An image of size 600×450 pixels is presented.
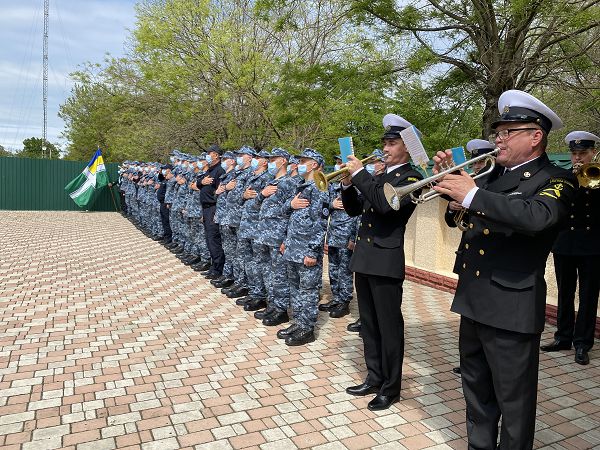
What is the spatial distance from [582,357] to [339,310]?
263 cm

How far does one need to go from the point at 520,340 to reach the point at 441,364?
2103 mm

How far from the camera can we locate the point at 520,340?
2.59m

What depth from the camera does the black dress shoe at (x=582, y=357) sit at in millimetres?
4600

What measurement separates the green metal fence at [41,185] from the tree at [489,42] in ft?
51.3

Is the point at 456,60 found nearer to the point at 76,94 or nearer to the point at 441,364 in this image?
the point at 441,364

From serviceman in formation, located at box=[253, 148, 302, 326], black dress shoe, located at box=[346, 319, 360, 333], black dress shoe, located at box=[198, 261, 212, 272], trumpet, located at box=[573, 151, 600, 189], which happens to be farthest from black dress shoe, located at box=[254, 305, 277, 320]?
trumpet, located at box=[573, 151, 600, 189]

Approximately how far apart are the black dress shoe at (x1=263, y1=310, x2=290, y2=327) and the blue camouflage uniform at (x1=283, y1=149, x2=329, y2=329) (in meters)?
0.48

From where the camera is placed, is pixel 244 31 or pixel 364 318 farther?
pixel 244 31

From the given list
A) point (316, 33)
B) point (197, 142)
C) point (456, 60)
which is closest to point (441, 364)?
point (456, 60)

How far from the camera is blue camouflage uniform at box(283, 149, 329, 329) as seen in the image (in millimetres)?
5047

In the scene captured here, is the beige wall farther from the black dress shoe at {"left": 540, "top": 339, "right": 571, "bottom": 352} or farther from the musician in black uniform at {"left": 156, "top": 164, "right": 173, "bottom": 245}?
the musician in black uniform at {"left": 156, "top": 164, "right": 173, "bottom": 245}

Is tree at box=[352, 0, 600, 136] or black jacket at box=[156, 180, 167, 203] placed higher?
tree at box=[352, 0, 600, 136]

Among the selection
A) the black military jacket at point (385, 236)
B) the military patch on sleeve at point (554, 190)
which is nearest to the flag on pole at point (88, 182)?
the black military jacket at point (385, 236)

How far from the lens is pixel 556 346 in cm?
495
